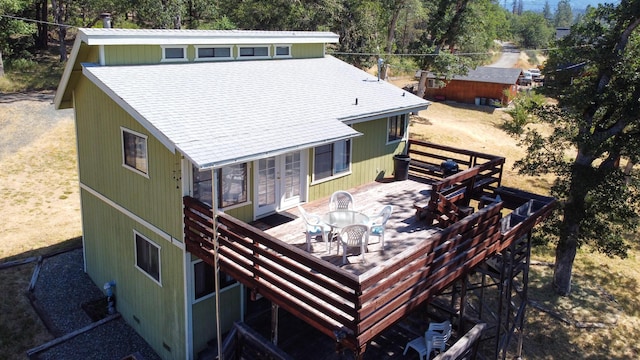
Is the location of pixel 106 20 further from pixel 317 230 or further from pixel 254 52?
pixel 317 230

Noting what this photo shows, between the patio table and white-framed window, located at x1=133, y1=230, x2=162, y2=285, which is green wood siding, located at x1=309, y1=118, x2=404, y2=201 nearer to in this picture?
the patio table

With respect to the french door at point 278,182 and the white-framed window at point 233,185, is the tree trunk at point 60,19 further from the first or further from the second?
the white-framed window at point 233,185

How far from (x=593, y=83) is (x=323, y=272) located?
11.4 meters

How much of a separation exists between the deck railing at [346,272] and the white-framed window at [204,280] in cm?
86

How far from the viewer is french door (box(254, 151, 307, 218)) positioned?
1151cm

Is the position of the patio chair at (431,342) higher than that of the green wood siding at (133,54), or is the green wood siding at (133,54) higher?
the green wood siding at (133,54)

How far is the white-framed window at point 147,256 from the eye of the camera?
1147 cm

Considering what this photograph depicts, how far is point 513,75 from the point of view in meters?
45.8

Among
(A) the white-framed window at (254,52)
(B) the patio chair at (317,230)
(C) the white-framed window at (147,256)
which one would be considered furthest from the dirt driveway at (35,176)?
(B) the patio chair at (317,230)

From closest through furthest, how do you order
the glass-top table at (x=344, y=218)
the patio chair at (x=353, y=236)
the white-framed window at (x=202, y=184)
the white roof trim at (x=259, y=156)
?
the white roof trim at (x=259, y=156), the patio chair at (x=353, y=236), the glass-top table at (x=344, y=218), the white-framed window at (x=202, y=184)

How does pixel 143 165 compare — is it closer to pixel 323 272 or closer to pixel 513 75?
pixel 323 272

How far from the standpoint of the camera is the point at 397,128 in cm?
1545

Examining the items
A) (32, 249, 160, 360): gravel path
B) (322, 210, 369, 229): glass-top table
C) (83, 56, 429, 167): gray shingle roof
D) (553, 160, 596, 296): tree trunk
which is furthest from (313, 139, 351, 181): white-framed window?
(553, 160, 596, 296): tree trunk

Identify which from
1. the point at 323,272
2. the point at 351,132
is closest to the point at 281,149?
the point at 351,132
